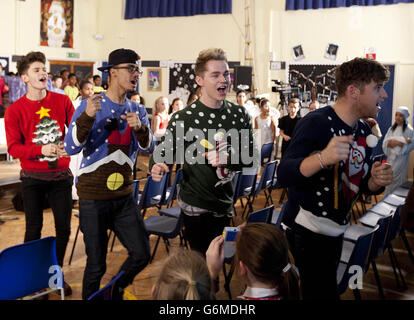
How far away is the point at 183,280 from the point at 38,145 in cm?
210

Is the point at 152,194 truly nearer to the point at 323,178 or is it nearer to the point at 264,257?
the point at 323,178

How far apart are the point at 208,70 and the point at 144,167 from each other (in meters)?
7.13

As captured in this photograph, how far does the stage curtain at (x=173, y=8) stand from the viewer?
12.5 m

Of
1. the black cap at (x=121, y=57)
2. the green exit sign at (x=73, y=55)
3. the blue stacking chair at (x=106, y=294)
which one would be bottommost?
the blue stacking chair at (x=106, y=294)

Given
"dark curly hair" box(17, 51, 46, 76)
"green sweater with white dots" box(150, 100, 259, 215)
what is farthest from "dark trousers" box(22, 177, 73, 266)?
"green sweater with white dots" box(150, 100, 259, 215)

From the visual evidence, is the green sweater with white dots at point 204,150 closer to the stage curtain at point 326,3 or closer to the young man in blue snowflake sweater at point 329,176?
the young man in blue snowflake sweater at point 329,176

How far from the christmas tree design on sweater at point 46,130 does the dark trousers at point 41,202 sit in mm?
171

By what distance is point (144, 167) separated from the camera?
31.7 feet

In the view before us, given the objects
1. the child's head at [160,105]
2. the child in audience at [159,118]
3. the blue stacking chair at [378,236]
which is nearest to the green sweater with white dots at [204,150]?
the blue stacking chair at [378,236]

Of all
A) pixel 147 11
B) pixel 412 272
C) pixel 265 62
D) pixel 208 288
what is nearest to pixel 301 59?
pixel 265 62

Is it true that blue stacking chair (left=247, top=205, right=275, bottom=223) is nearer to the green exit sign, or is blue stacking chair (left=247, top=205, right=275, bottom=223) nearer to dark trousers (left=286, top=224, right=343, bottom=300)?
dark trousers (left=286, top=224, right=343, bottom=300)

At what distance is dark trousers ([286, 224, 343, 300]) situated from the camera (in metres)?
2.27

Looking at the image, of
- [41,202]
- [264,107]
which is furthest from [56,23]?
[41,202]
